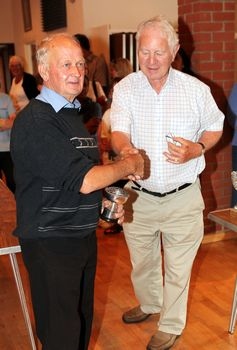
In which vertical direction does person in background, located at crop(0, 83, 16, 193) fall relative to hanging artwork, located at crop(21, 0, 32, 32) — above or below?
below

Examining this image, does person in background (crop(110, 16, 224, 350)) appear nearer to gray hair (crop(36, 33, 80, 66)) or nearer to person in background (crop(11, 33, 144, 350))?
person in background (crop(11, 33, 144, 350))

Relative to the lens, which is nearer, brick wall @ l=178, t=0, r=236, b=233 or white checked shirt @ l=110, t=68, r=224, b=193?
white checked shirt @ l=110, t=68, r=224, b=193

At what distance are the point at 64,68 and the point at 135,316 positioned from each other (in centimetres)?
156

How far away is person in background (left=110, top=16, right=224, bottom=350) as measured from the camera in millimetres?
2023

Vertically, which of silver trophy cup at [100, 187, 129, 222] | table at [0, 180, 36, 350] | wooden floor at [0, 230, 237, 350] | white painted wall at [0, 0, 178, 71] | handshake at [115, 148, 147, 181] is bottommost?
wooden floor at [0, 230, 237, 350]

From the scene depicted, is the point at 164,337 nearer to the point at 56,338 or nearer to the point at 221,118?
the point at 56,338

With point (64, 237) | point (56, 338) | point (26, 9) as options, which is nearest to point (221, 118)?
point (64, 237)

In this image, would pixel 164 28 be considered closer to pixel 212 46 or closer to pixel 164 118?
pixel 164 118

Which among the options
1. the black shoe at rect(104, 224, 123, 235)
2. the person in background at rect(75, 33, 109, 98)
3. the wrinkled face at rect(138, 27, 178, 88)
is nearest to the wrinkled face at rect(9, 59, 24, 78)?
the person in background at rect(75, 33, 109, 98)

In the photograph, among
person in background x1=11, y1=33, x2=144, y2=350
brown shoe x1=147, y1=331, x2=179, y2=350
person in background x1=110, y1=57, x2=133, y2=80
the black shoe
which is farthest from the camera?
person in background x1=110, y1=57, x2=133, y2=80

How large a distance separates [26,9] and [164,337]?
288 inches

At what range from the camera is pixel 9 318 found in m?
2.70

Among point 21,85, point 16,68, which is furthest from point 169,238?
point 16,68

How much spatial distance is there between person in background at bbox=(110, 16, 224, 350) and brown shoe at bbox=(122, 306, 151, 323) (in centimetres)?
23
